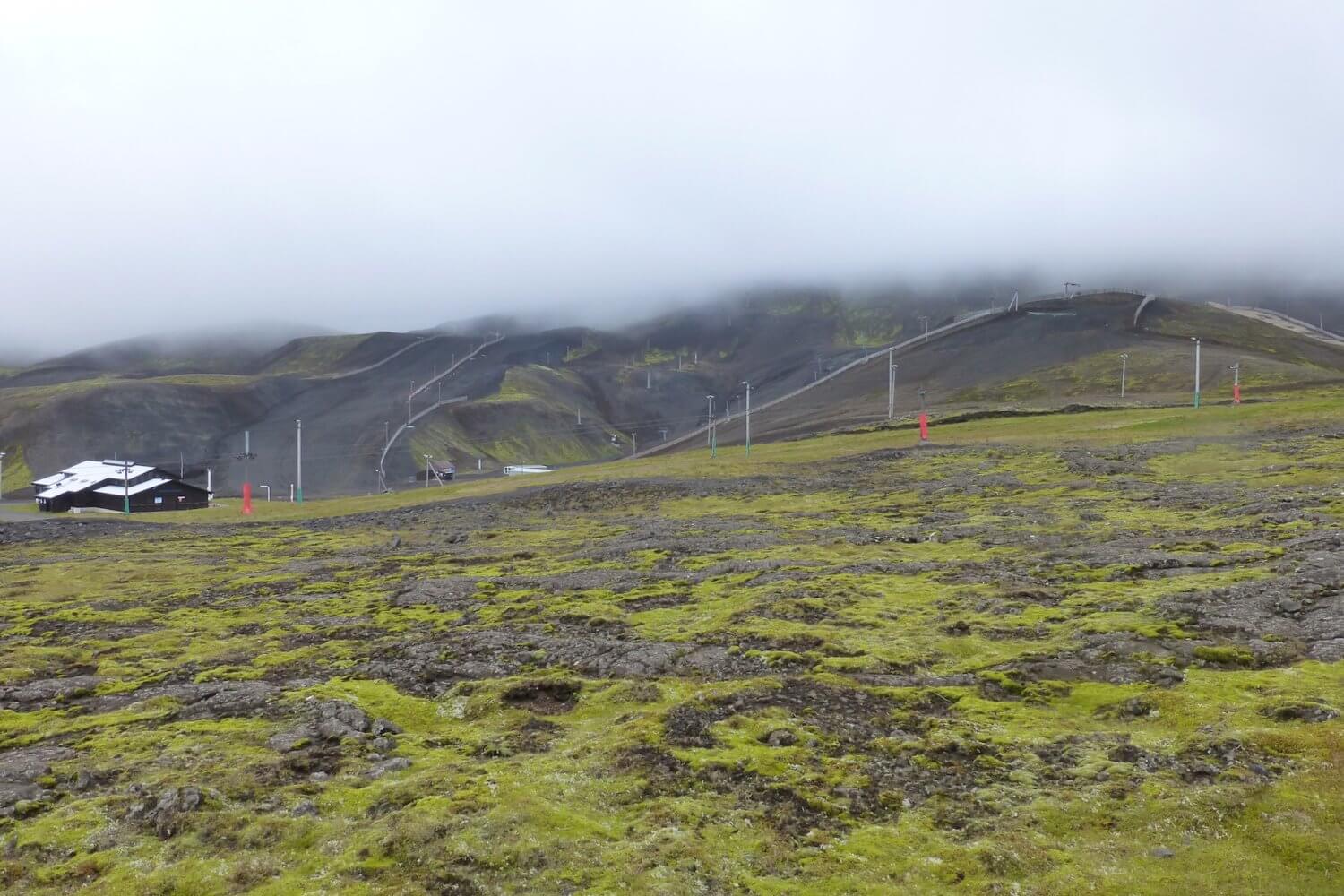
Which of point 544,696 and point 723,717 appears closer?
point 723,717

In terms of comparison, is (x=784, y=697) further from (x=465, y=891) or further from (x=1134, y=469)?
(x=1134, y=469)

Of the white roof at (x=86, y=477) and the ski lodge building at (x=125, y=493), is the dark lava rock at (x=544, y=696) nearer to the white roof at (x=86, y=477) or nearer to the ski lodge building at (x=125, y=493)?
the ski lodge building at (x=125, y=493)

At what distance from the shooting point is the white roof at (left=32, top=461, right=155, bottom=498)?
490 feet

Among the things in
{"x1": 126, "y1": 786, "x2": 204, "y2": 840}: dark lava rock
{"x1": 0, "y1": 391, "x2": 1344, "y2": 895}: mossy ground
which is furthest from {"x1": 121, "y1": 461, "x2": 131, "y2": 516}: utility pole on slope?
{"x1": 126, "y1": 786, "x2": 204, "y2": 840}: dark lava rock

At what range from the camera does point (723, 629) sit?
31.5m

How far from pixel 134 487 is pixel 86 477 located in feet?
50.9

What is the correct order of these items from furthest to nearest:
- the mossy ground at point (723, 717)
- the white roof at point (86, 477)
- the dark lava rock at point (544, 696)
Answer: the white roof at point (86, 477) < the dark lava rock at point (544, 696) < the mossy ground at point (723, 717)

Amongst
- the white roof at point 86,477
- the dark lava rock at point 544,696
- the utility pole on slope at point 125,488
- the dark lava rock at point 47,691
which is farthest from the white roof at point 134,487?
the dark lava rock at point 544,696

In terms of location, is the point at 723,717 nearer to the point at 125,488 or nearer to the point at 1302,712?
the point at 1302,712

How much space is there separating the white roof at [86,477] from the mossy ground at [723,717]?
364 ft

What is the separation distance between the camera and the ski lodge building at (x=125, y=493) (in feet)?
481

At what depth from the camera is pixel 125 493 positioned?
145375mm

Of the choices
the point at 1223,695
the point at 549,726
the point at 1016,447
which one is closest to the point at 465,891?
the point at 549,726

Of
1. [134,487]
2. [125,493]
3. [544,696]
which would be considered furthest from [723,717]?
[134,487]
